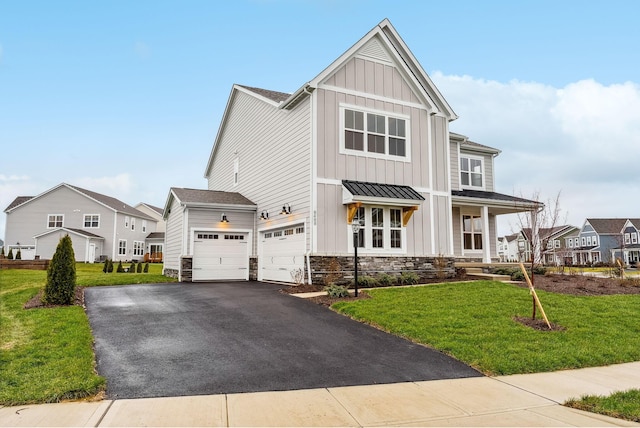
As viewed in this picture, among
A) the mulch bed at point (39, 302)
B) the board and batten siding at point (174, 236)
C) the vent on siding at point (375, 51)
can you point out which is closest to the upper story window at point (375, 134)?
the vent on siding at point (375, 51)

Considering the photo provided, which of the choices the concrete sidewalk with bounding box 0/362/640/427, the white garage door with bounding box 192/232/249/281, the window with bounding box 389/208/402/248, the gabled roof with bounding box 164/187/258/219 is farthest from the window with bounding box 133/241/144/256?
the concrete sidewalk with bounding box 0/362/640/427

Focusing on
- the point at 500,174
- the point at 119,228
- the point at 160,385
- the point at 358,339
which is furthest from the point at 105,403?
the point at 500,174

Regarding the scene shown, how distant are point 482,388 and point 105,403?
15.0 ft

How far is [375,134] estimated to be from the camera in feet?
51.5

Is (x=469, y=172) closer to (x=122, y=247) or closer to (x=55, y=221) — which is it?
(x=122, y=247)

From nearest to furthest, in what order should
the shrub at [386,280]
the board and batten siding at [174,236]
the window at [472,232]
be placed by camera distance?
the shrub at [386,280] → the board and batten siding at [174,236] → the window at [472,232]

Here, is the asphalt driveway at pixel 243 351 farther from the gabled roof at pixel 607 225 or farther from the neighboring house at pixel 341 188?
the gabled roof at pixel 607 225

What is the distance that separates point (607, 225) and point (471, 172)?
5364 cm

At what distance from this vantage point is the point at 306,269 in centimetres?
1412

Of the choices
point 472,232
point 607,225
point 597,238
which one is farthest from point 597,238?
point 472,232

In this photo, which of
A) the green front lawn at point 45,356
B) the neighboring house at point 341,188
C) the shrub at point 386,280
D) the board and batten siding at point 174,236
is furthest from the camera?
the board and batten siding at point 174,236

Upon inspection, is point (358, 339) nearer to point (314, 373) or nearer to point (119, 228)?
point (314, 373)

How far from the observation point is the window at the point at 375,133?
15.3 m

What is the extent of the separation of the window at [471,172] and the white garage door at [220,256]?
39.9ft
